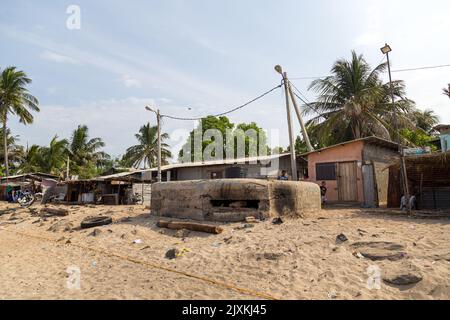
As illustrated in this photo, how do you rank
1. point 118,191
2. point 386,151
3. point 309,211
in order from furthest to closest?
point 118,191 → point 386,151 → point 309,211

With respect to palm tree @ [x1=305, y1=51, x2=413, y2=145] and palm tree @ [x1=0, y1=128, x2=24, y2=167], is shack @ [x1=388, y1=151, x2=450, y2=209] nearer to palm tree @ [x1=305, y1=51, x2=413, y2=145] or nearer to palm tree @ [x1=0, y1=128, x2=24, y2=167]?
palm tree @ [x1=305, y1=51, x2=413, y2=145]

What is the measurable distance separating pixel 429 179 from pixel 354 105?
8.49 metres

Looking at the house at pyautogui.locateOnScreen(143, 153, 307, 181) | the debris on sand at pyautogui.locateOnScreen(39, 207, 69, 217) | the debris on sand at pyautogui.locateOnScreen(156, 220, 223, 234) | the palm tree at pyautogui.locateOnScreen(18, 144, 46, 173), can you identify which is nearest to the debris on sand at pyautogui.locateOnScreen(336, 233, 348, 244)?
the debris on sand at pyautogui.locateOnScreen(156, 220, 223, 234)

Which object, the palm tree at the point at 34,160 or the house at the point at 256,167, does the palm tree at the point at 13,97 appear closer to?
the palm tree at the point at 34,160

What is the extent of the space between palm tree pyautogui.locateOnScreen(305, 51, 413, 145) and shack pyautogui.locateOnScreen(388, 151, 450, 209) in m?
7.80

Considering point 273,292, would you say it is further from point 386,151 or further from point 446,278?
point 386,151

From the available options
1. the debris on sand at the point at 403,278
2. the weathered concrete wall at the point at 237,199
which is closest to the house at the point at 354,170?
the weathered concrete wall at the point at 237,199

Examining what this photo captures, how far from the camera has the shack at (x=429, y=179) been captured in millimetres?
10156

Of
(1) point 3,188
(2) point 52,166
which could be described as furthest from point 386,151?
(2) point 52,166

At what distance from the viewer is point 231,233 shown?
7.52 meters

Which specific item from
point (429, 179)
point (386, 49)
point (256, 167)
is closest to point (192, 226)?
point (386, 49)

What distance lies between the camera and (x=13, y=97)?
28.8 meters

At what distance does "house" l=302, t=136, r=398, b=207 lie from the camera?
13.2 metres
